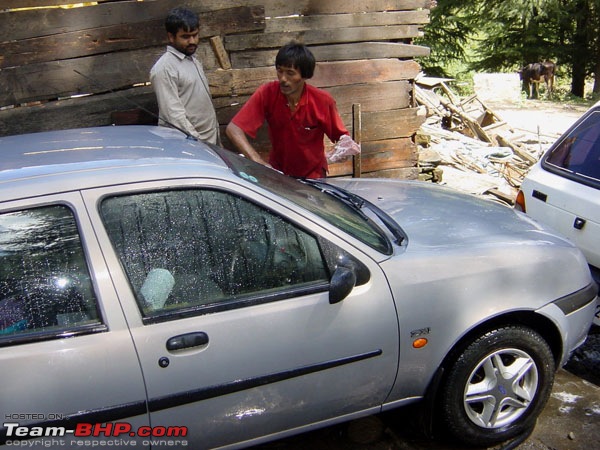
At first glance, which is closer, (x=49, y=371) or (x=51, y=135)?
(x=49, y=371)

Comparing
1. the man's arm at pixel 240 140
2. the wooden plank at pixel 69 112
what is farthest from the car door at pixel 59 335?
the wooden plank at pixel 69 112

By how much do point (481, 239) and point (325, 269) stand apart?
89cm

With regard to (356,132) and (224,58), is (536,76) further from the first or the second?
(224,58)

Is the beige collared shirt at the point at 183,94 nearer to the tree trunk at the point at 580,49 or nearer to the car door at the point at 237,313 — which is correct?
the car door at the point at 237,313

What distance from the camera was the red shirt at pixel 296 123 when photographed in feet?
14.2

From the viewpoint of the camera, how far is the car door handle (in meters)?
2.33

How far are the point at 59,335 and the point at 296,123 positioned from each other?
2592 millimetres

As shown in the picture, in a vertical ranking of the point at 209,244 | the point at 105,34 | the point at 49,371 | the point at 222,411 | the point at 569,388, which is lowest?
the point at 569,388

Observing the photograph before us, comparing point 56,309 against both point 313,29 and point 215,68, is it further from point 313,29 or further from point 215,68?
point 313,29

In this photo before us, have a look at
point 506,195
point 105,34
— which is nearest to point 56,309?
point 105,34

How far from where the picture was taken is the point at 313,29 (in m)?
5.84

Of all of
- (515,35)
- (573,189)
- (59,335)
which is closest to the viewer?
(59,335)

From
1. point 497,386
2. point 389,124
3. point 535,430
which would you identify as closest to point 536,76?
point 389,124

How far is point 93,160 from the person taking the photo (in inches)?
99.0
